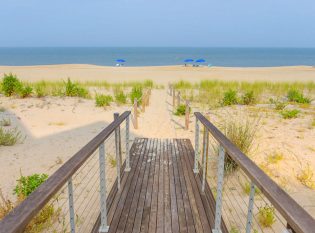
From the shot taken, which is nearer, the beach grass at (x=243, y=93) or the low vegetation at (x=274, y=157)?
the low vegetation at (x=274, y=157)

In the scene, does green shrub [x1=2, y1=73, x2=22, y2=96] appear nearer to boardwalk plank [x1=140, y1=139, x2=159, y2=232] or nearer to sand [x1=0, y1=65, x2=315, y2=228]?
sand [x1=0, y1=65, x2=315, y2=228]

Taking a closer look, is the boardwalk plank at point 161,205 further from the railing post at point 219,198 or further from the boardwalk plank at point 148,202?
the railing post at point 219,198

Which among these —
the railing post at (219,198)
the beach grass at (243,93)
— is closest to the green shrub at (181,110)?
the beach grass at (243,93)

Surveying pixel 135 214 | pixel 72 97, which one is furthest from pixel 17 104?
pixel 135 214

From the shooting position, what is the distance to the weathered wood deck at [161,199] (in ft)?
10.3

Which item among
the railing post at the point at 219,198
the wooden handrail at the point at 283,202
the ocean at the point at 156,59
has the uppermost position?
the wooden handrail at the point at 283,202

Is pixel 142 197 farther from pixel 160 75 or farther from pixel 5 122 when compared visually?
pixel 160 75

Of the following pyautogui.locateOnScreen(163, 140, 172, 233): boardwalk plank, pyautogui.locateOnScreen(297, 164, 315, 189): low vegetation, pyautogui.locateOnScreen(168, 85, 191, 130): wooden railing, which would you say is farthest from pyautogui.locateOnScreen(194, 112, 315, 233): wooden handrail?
pyautogui.locateOnScreen(168, 85, 191, 130): wooden railing

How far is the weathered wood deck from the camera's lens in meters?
3.14

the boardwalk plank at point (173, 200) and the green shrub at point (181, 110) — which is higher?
the boardwalk plank at point (173, 200)

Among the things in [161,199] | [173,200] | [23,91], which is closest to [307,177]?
[173,200]

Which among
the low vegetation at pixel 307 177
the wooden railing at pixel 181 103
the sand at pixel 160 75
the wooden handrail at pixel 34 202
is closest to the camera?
the wooden handrail at pixel 34 202

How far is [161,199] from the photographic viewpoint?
3.79 metres

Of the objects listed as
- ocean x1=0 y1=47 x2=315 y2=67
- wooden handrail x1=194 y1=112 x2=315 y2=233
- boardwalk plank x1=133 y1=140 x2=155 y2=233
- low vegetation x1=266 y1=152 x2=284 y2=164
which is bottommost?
ocean x1=0 y1=47 x2=315 y2=67
